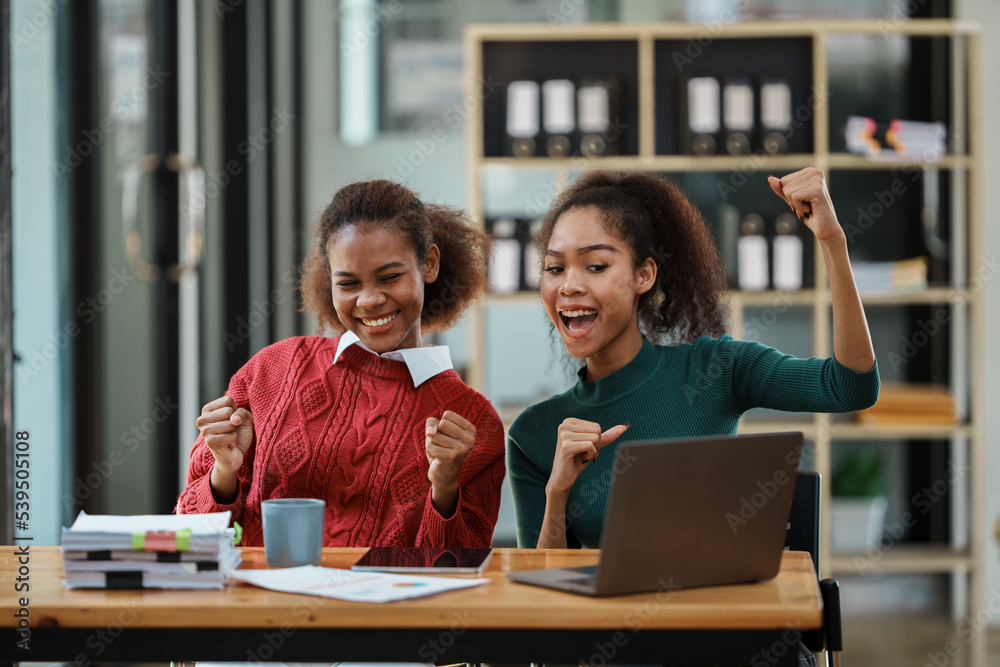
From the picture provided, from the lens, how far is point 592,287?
1.70 m

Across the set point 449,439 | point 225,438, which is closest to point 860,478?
point 449,439

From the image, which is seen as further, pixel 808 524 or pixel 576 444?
pixel 808 524

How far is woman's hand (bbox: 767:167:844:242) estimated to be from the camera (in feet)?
4.97

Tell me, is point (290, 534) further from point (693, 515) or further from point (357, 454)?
point (693, 515)

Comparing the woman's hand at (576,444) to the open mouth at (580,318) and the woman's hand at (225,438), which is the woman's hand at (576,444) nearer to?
the open mouth at (580,318)

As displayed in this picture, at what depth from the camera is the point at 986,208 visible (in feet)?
12.3

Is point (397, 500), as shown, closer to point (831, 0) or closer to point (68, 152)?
point (68, 152)

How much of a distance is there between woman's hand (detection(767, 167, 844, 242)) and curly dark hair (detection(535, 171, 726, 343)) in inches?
12.6

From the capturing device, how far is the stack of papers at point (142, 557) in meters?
1.15

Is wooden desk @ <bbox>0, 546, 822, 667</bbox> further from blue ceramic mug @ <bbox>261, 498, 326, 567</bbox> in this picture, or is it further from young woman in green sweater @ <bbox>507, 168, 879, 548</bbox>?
young woman in green sweater @ <bbox>507, 168, 879, 548</bbox>

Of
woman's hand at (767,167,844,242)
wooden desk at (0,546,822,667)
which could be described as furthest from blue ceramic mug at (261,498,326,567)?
woman's hand at (767,167,844,242)

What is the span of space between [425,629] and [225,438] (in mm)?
611

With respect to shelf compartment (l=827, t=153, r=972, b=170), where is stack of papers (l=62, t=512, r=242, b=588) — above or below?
below

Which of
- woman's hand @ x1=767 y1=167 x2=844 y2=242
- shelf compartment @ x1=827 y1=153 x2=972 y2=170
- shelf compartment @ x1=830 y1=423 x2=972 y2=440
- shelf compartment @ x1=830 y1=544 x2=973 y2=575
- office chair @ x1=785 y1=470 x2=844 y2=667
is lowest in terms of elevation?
shelf compartment @ x1=830 y1=544 x2=973 y2=575
